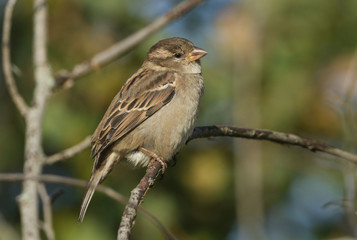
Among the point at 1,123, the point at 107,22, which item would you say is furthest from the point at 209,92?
the point at 1,123

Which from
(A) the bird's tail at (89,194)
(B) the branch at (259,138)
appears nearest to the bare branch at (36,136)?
(B) the branch at (259,138)

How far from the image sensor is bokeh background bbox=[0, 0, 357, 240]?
17.5 ft

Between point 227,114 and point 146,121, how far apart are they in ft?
4.09

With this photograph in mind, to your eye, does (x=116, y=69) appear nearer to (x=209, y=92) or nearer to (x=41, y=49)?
(x=209, y=92)

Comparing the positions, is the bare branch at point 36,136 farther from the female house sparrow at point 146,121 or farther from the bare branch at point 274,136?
the bare branch at point 274,136

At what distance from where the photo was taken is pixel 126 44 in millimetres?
4160

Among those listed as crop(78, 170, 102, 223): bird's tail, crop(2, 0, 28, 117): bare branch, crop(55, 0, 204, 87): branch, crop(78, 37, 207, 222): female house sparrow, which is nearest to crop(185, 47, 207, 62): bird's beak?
crop(78, 37, 207, 222): female house sparrow

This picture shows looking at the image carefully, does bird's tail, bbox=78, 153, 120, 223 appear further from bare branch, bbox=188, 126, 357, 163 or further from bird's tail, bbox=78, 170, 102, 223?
bare branch, bbox=188, 126, 357, 163

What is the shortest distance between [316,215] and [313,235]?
22 centimetres

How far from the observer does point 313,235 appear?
19.0 ft

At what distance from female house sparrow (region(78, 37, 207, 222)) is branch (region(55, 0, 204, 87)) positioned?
1.95 ft

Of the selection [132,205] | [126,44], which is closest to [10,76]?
[126,44]

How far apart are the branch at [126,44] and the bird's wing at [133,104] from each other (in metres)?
0.58

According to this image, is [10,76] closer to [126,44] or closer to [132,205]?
[126,44]
